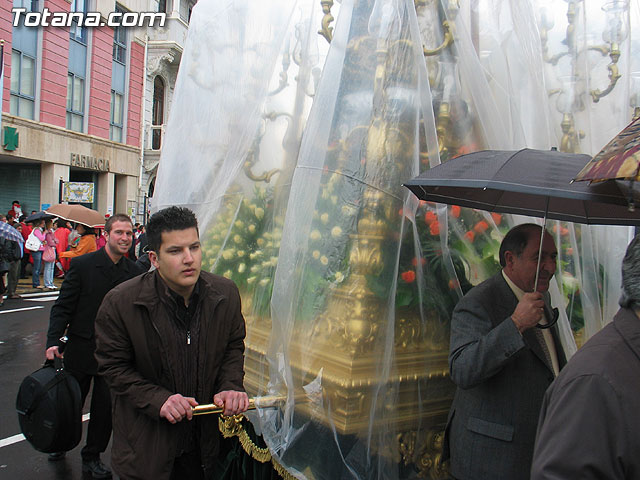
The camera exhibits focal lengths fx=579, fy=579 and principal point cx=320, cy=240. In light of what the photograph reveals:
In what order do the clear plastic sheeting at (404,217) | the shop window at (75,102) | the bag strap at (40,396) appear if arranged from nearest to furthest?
the clear plastic sheeting at (404,217) < the bag strap at (40,396) < the shop window at (75,102)

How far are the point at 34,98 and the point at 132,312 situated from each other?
1892 centimetres

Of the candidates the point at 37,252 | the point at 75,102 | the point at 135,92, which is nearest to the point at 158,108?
the point at 135,92

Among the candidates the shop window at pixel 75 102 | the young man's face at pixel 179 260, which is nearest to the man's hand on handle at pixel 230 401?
the young man's face at pixel 179 260

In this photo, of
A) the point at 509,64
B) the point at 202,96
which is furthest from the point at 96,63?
the point at 509,64

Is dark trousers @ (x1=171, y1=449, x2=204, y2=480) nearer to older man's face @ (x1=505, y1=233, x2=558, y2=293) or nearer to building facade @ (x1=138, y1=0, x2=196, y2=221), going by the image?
older man's face @ (x1=505, y1=233, x2=558, y2=293)

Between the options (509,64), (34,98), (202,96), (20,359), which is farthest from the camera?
(34,98)

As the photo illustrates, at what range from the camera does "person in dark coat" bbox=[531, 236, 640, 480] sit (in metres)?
1.28

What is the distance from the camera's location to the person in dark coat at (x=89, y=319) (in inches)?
159

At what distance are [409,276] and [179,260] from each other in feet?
3.35

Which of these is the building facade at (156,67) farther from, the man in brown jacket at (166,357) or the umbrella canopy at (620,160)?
the umbrella canopy at (620,160)

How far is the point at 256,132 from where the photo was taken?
337 centimetres

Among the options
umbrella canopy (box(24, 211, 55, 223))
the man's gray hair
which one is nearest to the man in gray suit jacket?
the man's gray hair

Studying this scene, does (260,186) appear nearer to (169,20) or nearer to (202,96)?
(202,96)

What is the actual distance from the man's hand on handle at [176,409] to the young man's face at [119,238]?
2.14 metres
